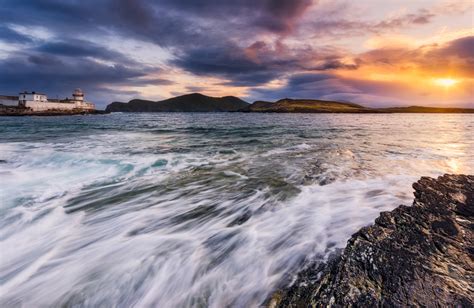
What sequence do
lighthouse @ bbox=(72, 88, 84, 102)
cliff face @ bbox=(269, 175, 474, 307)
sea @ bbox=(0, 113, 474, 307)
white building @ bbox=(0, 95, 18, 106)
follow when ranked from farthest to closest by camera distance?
lighthouse @ bbox=(72, 88, 84, 102) < white building @ bbox=(0, 95, 18, 106) < sea @ bbox=(0, 113, 474, 307) < cliff face @ bbox=(269, 175, 474, 307)

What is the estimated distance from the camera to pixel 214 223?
19.3 feet

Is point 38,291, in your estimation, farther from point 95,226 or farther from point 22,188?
point 22,188

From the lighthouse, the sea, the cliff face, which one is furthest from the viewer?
the lighthouse

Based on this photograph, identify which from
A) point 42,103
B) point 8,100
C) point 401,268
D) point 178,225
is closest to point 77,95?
point 42,103

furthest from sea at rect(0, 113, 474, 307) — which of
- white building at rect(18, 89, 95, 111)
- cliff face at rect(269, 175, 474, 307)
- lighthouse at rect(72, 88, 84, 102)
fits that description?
lighthouse at rect(72, 88, 84, 102)

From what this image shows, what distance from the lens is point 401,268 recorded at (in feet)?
9.84

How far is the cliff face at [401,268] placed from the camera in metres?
2.63

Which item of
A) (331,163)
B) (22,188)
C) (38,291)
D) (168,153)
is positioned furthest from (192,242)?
(168,153)

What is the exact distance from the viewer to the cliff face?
2.63m

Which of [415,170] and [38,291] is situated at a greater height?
[415,170]

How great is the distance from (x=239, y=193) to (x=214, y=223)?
1.94m

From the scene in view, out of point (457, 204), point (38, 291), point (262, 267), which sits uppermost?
point (457, 204)

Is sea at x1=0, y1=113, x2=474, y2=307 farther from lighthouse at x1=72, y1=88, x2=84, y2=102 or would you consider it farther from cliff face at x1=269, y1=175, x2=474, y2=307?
lighthouse at x1=72, y1=88, x2=84, y2=102

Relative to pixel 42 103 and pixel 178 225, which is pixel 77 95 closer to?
pixel 42 103
